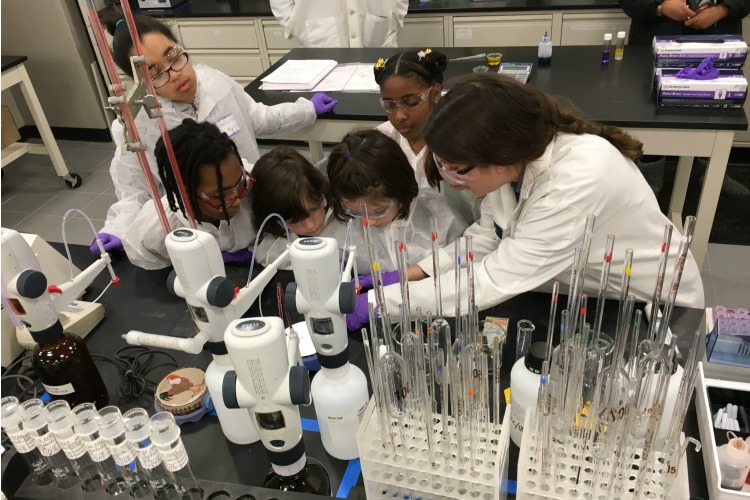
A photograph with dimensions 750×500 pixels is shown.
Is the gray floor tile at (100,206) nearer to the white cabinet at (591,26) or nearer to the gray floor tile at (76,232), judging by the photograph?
the gray floor tile at (76,232)

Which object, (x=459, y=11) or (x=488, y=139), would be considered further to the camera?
(x=459, y=11)

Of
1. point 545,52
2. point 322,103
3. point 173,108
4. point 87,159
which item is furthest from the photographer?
point 87,159

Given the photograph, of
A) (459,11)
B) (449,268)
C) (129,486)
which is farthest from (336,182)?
(459,11)

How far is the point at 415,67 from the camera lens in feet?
5.87

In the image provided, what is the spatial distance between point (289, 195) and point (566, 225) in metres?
0.75

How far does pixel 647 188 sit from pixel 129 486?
1259 mm

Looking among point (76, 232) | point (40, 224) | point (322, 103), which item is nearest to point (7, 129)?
point (40, 224)

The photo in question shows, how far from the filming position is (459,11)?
137 inches

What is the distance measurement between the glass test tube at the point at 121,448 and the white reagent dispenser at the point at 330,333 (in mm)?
315

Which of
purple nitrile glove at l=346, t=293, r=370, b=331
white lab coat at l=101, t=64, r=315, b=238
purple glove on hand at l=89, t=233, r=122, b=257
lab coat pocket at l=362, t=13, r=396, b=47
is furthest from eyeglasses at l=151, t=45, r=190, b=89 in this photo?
lab coat pocket at l=362, t=13, r=396, b=47

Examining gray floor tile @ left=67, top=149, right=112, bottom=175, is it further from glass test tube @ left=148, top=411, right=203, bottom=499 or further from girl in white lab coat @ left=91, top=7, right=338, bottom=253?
glass test tube @ left=148, top=411, right=203, bottom=499

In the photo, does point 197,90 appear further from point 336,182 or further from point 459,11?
point 459,11

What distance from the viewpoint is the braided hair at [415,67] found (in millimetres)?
1789

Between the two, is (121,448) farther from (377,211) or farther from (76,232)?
(76,232)
